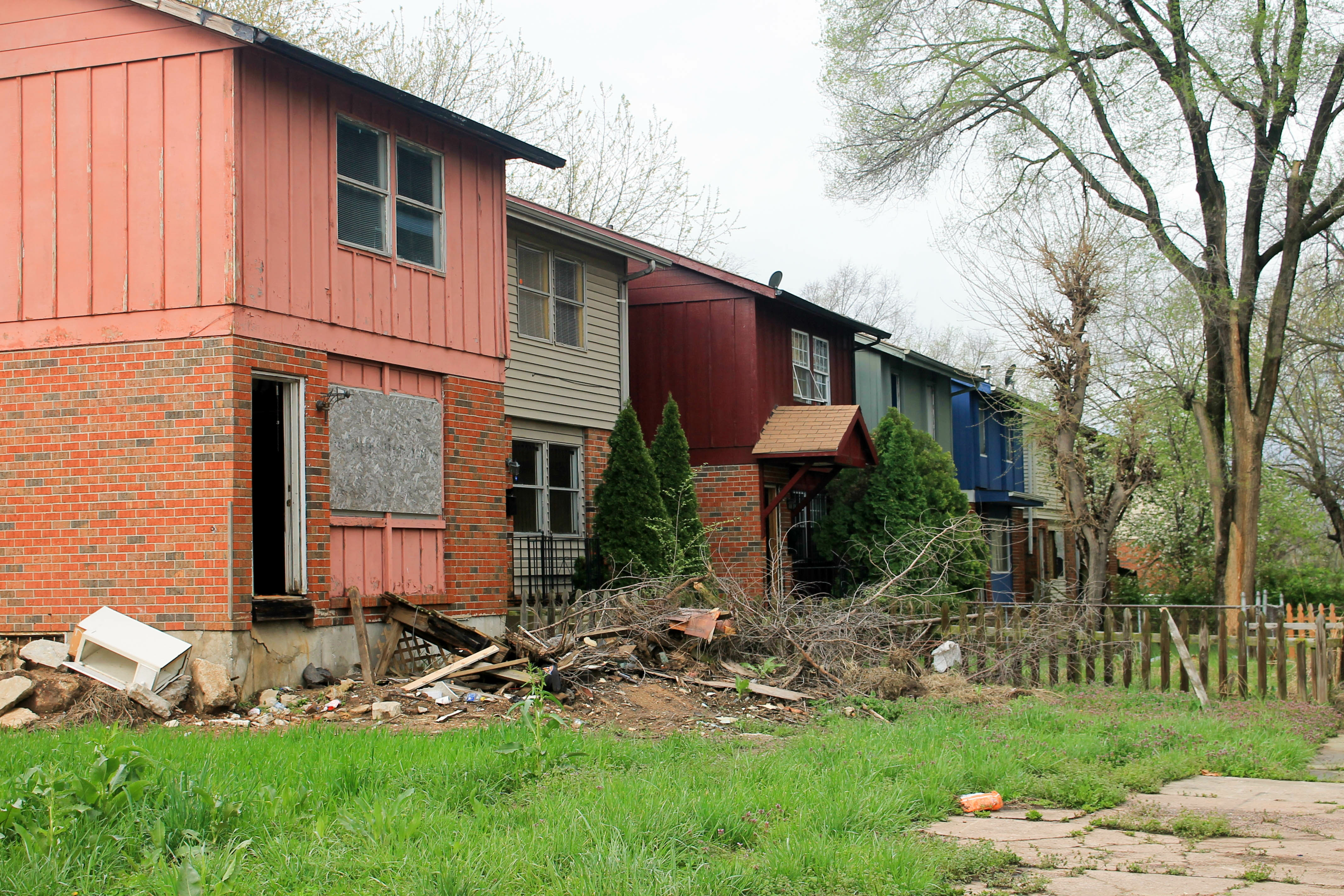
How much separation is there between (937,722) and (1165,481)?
22446 mm

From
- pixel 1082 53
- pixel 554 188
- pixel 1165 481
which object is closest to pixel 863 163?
pixel 1082 53

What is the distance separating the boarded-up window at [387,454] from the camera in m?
11.5

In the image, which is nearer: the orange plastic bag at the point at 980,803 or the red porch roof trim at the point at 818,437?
the orange plastic bag at the point at 980,803

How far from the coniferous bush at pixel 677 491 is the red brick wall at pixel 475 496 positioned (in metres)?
3.86

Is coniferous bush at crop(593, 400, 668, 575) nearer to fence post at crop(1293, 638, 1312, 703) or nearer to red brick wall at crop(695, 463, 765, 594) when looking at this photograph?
red brick wall at crop(695, 463, 765, 594)

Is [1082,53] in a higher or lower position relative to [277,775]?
higher

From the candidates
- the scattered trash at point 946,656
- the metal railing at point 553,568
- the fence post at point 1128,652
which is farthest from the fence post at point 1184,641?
the metal railing at point 553,568

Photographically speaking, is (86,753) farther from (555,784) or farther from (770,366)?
(770,366)

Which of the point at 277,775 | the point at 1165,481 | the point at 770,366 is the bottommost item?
the point at 277,775

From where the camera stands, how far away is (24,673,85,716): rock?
9164mm

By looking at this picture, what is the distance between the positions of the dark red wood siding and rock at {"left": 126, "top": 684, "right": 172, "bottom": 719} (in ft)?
39.3

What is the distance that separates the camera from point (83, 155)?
10.8 meters

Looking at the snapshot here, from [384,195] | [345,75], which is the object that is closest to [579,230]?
[384,195]

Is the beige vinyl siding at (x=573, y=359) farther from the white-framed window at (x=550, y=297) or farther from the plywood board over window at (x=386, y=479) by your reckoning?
the plywood board over window at (x=386, y=479)
